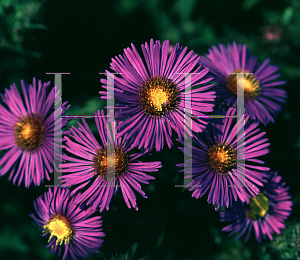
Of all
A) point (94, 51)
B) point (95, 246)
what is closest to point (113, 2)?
point (94, 51)

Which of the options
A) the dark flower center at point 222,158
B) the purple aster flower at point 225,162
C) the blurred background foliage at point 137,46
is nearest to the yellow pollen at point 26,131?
the blurred background foliage at point 137,46

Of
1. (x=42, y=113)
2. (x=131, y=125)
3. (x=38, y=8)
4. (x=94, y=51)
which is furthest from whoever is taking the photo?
(x=94, y=51)

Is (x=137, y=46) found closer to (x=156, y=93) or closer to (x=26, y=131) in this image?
(x=156, y=93)

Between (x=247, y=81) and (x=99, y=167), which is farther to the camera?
(x=247, y=81)

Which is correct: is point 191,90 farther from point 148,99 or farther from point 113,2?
point 113,2

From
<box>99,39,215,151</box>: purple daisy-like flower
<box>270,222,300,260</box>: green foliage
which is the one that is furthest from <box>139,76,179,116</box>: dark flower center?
<box>270,222,300,260</box>: green foliage

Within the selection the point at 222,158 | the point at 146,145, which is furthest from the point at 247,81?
the point at 146,145

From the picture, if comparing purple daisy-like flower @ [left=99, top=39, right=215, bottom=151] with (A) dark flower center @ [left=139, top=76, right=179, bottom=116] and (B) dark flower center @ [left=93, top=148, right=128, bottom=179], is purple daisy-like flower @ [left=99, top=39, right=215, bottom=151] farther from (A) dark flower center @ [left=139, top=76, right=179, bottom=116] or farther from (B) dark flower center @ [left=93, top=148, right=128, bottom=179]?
(B) dark flower center @ [left=93, top=148, right=128, bottom=179]
